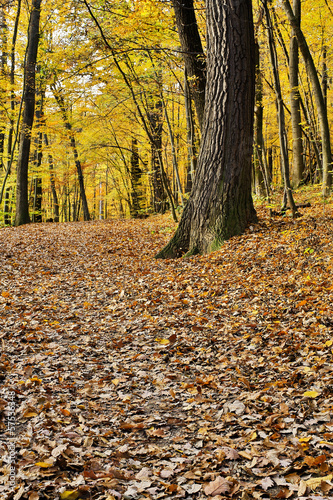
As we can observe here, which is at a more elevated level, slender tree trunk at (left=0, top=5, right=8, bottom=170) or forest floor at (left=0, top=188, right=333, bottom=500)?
slender tree trunk at (left=0, top=5, right=8, bottom=170)

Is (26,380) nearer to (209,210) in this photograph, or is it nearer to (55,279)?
(55,279)

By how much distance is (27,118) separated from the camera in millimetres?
14930

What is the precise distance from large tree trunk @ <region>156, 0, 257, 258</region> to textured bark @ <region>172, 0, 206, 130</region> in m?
1.47

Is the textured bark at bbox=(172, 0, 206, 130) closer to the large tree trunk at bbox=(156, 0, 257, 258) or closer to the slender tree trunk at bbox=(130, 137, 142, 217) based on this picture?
the large tree trunk at bbox=(156, 0, 257, 258)

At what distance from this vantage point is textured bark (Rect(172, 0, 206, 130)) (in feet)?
28.9

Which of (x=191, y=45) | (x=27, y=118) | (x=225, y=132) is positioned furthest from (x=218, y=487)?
→ (x=27, y=118)

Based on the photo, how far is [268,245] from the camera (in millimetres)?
6727

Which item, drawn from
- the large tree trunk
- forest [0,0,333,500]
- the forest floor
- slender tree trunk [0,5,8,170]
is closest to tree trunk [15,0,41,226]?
slender tree trunk [0,5,8,170]

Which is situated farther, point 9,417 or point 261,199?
point 261,199

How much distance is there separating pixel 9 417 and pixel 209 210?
5484 mm

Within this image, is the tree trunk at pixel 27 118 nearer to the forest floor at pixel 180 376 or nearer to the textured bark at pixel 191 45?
the textured bark at pixel 191 45

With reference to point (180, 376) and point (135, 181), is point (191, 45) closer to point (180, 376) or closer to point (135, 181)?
point (180, 376)

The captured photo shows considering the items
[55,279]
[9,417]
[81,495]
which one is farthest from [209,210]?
[81,495]

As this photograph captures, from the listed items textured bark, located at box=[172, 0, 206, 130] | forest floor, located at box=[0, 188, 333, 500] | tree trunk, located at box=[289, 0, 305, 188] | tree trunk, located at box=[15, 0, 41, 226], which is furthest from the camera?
tree trunk, located at box=[15, 0, 41, 226]
